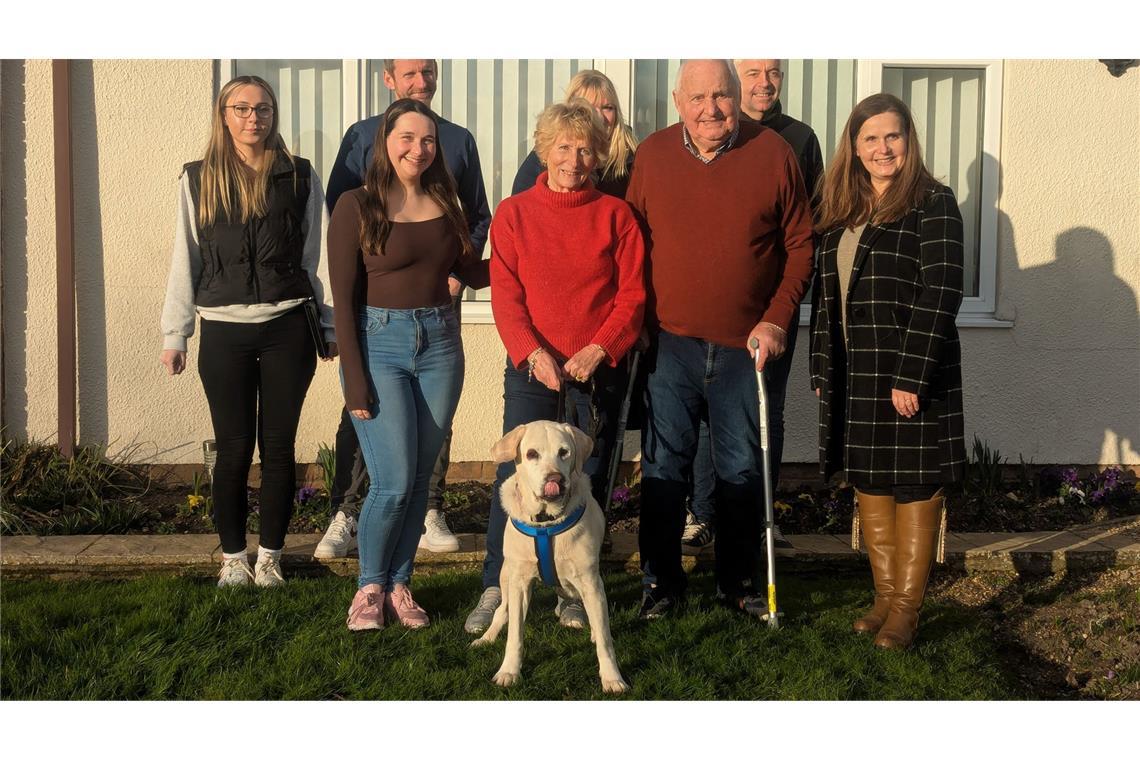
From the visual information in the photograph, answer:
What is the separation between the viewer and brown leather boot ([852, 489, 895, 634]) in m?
4.29

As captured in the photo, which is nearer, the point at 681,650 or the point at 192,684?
the point at 192,684

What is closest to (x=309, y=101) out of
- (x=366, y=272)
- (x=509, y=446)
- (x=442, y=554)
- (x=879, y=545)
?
(x=366, y=272)

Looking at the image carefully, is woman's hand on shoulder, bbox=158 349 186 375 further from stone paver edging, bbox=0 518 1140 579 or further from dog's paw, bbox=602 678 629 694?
dog's paw, bbox=602 678 629 694

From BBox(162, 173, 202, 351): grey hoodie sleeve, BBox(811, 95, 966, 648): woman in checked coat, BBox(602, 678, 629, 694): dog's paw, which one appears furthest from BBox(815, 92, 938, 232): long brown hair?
BBox(162, 173, 202, 351): grey hoodie sleeve

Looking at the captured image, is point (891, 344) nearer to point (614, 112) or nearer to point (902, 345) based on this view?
point (902, 345)

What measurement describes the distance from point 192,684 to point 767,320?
2.68m

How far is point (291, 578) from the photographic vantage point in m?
4.93

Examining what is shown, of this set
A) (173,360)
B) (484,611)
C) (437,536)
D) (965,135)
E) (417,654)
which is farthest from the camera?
(965,135)

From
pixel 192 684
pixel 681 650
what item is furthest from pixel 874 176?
pixel 192 684

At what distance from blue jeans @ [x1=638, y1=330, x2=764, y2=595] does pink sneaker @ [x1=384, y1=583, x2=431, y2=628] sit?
1.00 m

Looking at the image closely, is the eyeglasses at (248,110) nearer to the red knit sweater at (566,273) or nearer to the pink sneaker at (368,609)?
the red knit sweater at (566,273)

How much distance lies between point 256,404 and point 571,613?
175cm

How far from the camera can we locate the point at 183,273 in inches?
176
